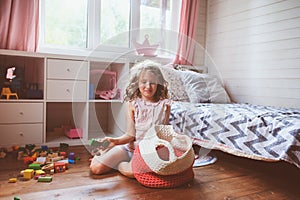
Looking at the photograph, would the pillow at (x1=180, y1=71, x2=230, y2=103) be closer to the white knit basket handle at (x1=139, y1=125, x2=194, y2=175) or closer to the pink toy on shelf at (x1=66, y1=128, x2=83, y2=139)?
the white knit basket handle at (x1=139, y1=125, x2=194, y2=175)

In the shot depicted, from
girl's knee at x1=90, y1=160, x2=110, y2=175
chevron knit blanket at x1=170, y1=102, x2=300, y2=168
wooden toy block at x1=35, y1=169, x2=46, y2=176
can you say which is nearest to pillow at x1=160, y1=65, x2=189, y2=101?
chevron knit blanket at x1=170, y1=102, x2=300, y2=168

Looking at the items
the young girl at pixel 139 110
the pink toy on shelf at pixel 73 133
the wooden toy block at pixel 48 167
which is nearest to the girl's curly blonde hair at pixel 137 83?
the young girl at pixel 139 110

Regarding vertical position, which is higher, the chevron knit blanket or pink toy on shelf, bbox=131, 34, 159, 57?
pink toy on shelf, bbox=131, 34, 159, 57

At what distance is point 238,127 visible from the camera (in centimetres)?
142

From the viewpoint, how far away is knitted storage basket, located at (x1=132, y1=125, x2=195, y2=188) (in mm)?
1174

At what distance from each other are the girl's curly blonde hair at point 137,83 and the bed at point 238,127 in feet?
0.29

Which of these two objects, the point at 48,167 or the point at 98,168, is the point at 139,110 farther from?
the point at 48,167

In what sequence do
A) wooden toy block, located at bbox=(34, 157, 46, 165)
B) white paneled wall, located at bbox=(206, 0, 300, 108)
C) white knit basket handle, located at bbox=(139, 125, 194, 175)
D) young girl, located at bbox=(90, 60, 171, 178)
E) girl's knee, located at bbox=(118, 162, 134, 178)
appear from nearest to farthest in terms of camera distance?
1. young girl, located at bbox=(90, 60, 171, 178)
2. white knit basket handle, located at bbox=(139, 125, 194, 175)
3. girl's knee, located at bbox=(118, 162, 134, 178)
4. wooden toy block, located at bbox=(34, 157, 46, 165)
5. white paneled wall, located at bbox=(206, 0, 300, 108)

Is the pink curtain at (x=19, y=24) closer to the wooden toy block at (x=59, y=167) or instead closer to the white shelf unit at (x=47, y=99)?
the white shelf unit at (x=47, y=99)

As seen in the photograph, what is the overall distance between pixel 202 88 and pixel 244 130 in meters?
0.80

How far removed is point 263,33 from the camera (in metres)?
2.17

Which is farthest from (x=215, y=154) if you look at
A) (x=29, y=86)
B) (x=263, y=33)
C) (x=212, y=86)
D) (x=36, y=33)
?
(x=36, y=33)

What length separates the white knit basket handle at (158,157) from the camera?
3.81 ft

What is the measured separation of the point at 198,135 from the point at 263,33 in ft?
3.74
